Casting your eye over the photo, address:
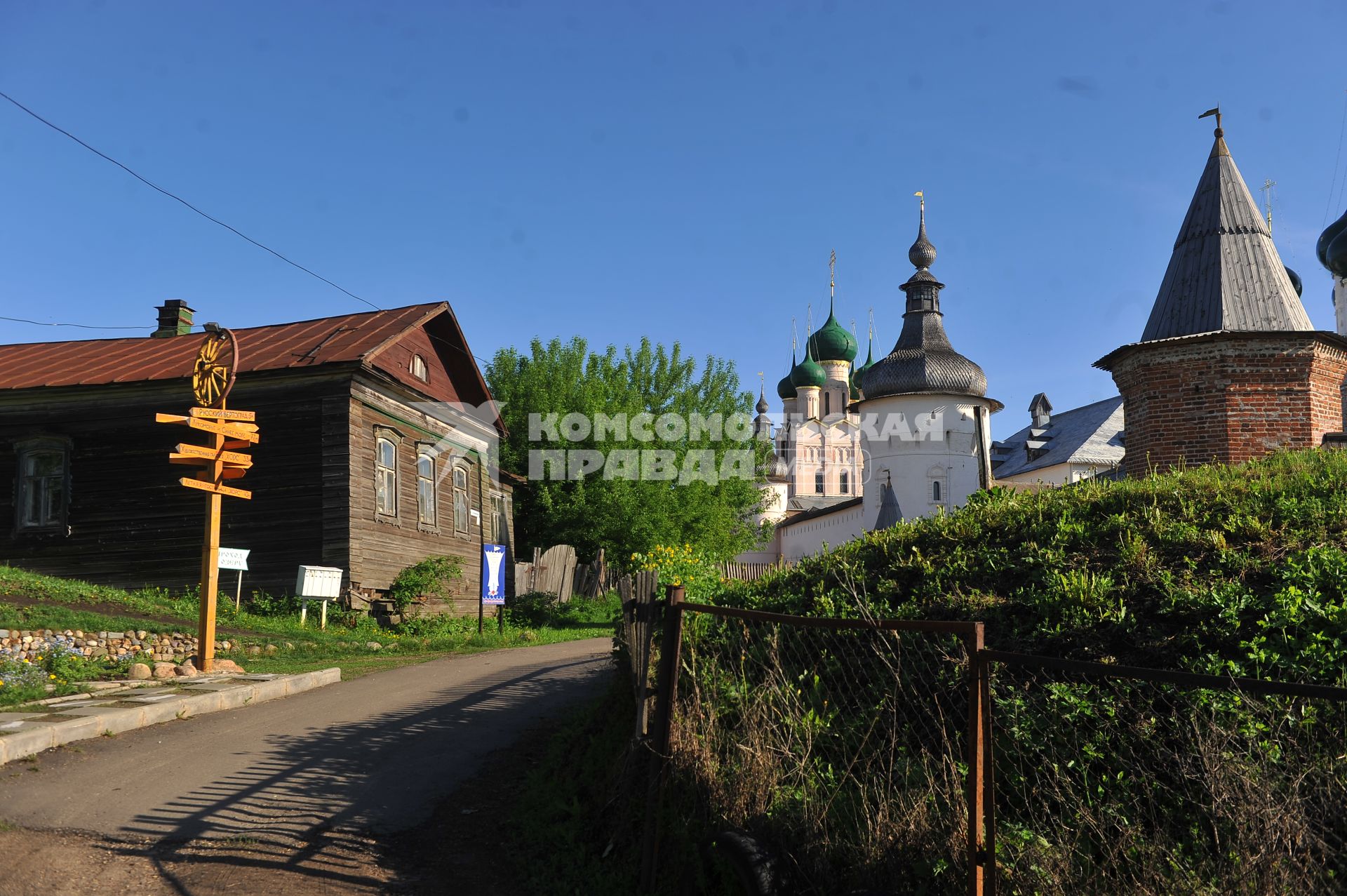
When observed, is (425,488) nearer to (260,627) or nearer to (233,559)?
(233,559)

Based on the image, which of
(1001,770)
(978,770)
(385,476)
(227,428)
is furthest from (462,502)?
(978,770)

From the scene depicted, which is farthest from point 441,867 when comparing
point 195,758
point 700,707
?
point 195,758

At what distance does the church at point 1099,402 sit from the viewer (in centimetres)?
1587

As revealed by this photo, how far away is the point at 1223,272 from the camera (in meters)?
17.1

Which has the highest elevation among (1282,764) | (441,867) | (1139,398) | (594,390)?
(594,390)

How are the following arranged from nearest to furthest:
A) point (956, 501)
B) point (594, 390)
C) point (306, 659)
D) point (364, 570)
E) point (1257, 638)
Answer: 1. point (1257, 638)
2. point (306, 659)
3. point (364, 570)
4. point (594, 390)
5. point (956, 501)


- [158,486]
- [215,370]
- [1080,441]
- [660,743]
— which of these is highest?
[1080,441]

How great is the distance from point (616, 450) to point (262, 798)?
25.4m

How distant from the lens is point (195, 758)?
764cm

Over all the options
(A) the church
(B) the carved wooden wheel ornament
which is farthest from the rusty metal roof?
(A) the church

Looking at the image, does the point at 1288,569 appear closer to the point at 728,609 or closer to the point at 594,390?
the point at 728,609

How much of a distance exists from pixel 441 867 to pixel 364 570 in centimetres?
1318

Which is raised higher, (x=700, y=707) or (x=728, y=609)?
(x=728, y=609)

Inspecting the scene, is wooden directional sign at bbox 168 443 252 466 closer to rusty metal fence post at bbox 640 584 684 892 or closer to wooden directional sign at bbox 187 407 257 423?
wooden directional sign at bbox 187 407 257 423
